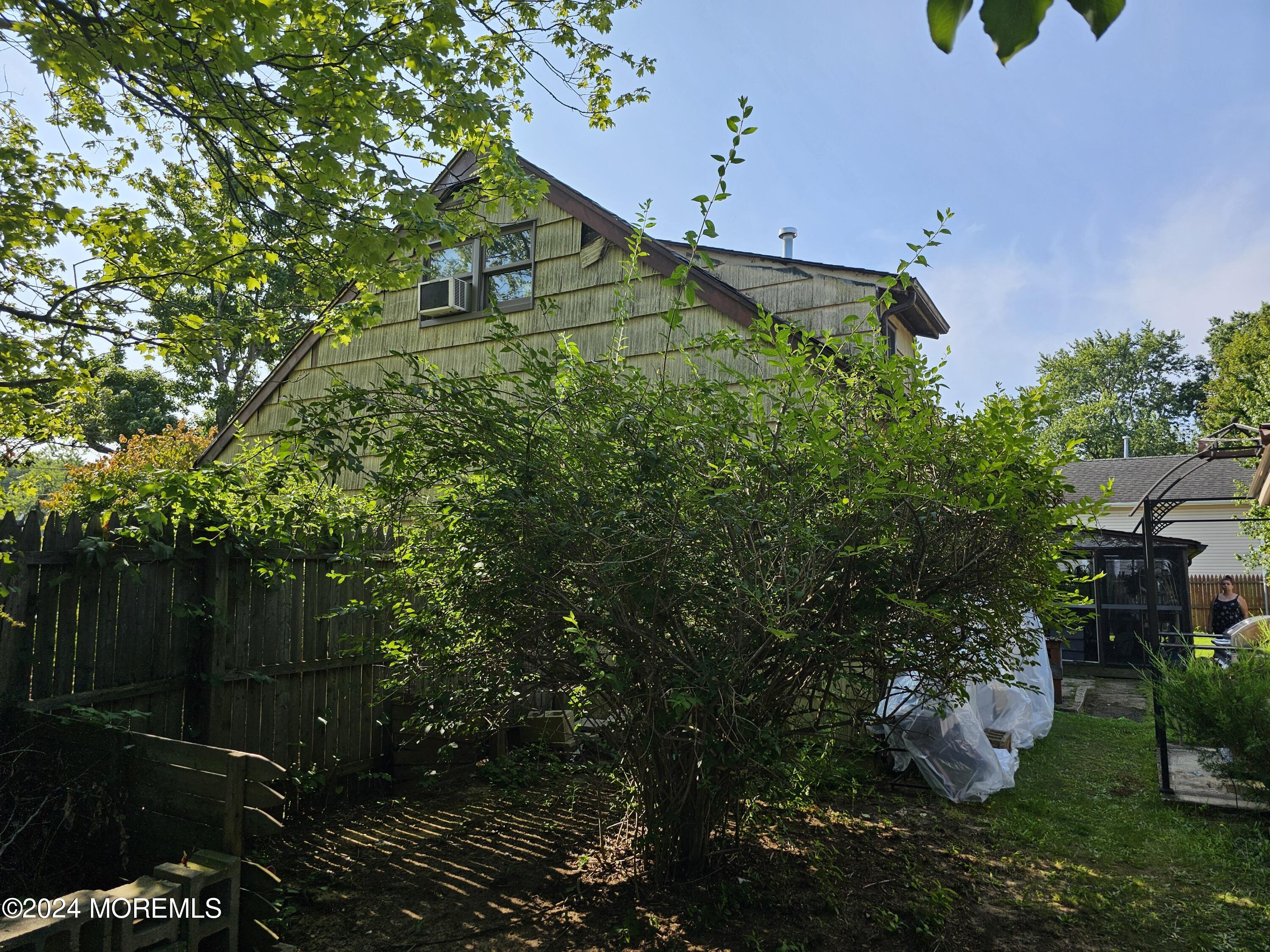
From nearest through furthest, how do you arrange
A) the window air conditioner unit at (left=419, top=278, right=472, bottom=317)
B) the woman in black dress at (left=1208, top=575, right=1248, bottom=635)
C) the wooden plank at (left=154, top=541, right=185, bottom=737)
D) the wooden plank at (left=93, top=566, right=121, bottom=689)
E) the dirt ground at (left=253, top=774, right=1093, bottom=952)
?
1. the dirt ground at (left=253, top=774, right=1093, bottom=952)
2. the wooden plank at (left=93, top=566, right=121, bottom=689)
3. the wooden plank at (left=154, top=541, right=185, bottom=737)
4. the window air conditioner unit at (left=419, top=278, right=472, bottom=317)
5. the woman in black dress at (left=1208, top=575, right=1248, bottom=635)

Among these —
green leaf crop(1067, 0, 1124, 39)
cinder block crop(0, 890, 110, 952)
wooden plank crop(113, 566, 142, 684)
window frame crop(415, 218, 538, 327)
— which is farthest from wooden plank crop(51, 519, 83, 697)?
window frame crop(415, 218, 538, 327)

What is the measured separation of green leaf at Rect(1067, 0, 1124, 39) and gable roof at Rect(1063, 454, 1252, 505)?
22.1 meters

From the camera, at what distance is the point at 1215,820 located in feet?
17.6

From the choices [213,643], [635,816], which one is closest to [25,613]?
[213,643]

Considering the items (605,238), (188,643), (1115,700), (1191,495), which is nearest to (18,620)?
(188,643)

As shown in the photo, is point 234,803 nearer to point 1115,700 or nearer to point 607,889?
point 607,889

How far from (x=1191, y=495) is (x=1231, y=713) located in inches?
776

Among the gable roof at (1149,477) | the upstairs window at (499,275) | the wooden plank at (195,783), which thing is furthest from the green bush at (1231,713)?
the gable roof at (1149,477)

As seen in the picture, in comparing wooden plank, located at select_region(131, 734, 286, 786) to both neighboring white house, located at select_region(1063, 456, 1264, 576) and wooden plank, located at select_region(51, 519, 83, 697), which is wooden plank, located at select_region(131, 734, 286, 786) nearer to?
wooden plank, located at select_region(51, 519, 83, 697)

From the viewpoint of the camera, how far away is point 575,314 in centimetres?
911

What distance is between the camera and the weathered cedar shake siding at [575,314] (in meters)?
8.24

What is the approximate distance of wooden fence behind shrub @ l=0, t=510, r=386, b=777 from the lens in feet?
11.9

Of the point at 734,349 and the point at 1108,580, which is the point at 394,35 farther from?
the point at 1108,580

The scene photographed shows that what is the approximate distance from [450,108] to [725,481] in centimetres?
391
